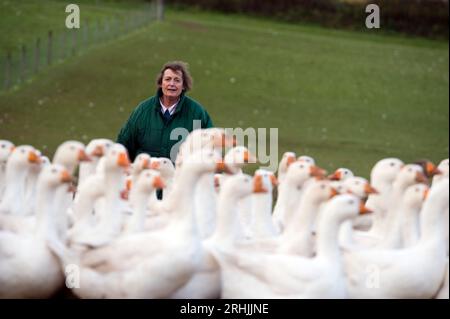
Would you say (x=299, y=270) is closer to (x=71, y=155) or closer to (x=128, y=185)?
(x=71, y=155)

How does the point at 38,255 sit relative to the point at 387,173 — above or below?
below

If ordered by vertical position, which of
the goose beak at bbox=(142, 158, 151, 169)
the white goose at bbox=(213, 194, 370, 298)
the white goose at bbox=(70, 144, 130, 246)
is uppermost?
the goose beak at bbox=(142, 158, 151, 169)

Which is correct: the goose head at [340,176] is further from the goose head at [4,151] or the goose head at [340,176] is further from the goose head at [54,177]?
the goose head at [4,151]

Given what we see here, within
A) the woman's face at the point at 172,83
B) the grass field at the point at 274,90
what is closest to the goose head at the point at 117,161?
the woman's face at the point at 172,83

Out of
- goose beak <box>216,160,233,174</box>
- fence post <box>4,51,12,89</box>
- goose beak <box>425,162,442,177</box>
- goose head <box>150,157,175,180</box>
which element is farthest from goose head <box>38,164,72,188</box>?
fence post <box>4,51,12,89</box>

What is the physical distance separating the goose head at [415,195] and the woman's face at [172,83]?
2931mm

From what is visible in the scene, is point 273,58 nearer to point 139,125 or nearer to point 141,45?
point 141,45

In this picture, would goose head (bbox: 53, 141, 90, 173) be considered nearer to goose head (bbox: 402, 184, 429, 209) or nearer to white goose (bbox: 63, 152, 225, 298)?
white goose (bbox: 63, 152, 225, 298)

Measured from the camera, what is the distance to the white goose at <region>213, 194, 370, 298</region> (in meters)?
7.02

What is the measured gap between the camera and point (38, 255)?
7352mm

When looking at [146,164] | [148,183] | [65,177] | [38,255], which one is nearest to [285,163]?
[146,164]

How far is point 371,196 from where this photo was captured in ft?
27.4

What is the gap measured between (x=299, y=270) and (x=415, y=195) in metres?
1.00

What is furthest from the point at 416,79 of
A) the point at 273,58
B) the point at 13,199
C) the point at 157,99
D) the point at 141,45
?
the point at 13,199
